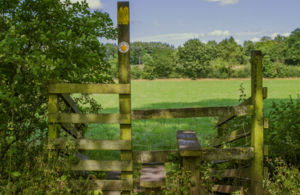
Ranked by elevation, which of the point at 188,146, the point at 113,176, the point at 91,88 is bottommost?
the point at 113,176

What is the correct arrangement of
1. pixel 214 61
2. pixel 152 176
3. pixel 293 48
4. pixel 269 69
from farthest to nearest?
pixel 293 48 < pixel 214 61 < pixel 269 69 < pixel 152 176

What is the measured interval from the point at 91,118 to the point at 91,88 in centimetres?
41

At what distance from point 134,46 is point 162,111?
117140 millimetres

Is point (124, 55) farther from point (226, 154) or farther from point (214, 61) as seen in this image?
point (214, 61)

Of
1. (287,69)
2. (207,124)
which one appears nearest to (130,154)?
(207,124)

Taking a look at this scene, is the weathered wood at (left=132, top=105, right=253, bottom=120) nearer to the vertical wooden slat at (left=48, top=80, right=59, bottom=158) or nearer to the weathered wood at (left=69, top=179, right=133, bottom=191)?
the weathered wood at (left=69, top=179, right=133, bottom=191)

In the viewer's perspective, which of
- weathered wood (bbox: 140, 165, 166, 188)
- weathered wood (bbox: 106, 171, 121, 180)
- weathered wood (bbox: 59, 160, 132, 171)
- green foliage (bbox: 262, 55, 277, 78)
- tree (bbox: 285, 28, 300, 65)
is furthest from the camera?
tree (bbox: 285, 28, 300, 65)

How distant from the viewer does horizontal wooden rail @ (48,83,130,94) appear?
369 cm

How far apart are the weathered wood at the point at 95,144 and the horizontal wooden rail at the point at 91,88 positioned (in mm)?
679

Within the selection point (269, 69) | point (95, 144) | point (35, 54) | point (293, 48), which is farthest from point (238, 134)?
point (293, 48)

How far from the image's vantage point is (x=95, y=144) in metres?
3.82

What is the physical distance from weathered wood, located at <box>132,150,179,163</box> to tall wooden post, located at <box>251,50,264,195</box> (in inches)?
48.7

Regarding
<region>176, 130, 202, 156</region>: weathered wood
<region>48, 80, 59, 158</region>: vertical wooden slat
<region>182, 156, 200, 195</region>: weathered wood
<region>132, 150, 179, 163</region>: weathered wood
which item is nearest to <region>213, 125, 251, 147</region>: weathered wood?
<region>176, 130, 202, 156</region>: weathered wood

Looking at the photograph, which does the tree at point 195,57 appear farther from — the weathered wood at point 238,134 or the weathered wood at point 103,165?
the weathered wood at point 103,165
